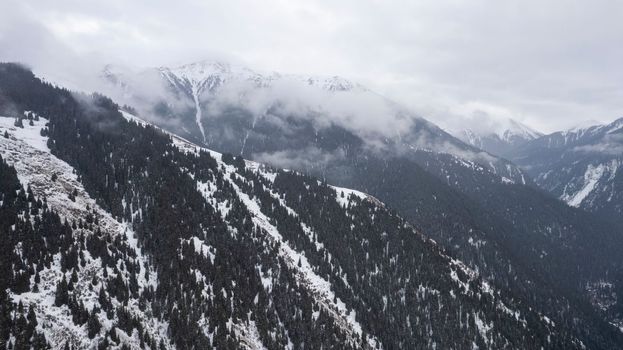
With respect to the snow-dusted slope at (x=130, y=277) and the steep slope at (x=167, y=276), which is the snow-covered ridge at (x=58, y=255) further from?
the steep slope at (x=167, y=276)

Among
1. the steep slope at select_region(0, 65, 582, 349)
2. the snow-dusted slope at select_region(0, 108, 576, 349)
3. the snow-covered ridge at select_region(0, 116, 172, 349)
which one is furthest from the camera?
the steep slope at select_region(0, 65, 582, 349)

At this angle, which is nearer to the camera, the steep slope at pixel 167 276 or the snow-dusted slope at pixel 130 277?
the snow-dusted slope at pixel 130 277

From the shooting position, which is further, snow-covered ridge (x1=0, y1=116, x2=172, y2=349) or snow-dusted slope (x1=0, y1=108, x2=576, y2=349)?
snow-dusted slope (x1=0, y1=108, x2=576, y2=349)

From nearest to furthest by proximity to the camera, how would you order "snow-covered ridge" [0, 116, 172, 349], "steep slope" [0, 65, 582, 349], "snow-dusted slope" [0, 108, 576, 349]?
→ "snow-covered ridge" [0, 116, 172, 349] < "snow-dusted slope" [0, 108, 576, 349] < "steep slope" [0, 65, 582, 349]

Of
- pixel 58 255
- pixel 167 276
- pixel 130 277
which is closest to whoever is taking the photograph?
pixel 58 255

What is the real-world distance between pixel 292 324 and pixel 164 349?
49.3 m

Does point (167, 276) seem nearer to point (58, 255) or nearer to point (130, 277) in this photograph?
point (130, 277)

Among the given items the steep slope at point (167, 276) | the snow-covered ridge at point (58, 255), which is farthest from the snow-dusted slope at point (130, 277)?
the steep slope at point (167, 276)

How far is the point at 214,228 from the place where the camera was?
572 feet

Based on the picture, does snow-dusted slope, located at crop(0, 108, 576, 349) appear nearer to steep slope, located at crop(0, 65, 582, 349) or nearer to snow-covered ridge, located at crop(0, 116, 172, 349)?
snow-covered ridge, located at crop(0, 116, 172, 349)

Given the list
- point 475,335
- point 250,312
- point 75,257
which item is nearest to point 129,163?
point 75,257

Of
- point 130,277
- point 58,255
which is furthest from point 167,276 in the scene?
point 58,255

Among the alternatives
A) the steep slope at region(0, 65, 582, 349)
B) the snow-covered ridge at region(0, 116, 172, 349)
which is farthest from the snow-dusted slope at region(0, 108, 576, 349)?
the steep slope at region(0, 65, 582, 349)

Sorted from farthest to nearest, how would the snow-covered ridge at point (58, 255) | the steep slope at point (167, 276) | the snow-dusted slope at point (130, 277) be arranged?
the steep slope at point (167, 276), the snow-dusted slope at point (130, 277), the snow-covered ridge at point (58, 255)
